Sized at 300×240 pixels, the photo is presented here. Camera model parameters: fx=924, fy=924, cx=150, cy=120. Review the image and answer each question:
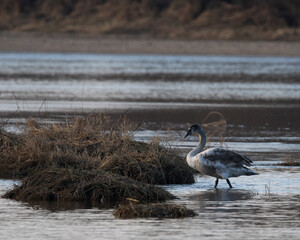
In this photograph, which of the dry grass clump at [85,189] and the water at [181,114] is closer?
the water at [181,114]

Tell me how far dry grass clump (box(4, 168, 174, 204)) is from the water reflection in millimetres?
429

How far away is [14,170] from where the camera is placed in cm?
1330

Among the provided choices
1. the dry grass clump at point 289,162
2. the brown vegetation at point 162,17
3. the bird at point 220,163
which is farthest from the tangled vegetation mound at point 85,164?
the brown vegetation at point 162,17

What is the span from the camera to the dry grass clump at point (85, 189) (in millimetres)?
11328

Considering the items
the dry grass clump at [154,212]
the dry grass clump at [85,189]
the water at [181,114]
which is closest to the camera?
the water at [181,114]

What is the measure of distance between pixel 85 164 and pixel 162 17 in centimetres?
5605

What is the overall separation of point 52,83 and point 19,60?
1851 centimetres

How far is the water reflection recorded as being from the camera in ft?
38.0

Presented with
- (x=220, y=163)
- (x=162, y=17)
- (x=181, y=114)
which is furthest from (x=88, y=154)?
(x=162, y=17)

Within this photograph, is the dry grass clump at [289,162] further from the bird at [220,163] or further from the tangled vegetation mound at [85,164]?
the bird at [220,163]

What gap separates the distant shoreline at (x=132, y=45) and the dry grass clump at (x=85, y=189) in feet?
150

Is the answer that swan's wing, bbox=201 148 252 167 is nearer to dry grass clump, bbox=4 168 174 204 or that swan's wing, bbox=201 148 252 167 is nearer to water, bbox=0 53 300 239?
water, bbox=0 53 300 239

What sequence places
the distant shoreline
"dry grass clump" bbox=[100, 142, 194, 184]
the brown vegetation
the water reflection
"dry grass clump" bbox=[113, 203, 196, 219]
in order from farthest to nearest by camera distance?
1. the brown vegetation
2. the distant shoreline
3. "dry grass clump" bbox=[100, 142, 194, 184]
4. the water reflection
5. "dry grass clump" bbox=[113, 203, 196, 219]

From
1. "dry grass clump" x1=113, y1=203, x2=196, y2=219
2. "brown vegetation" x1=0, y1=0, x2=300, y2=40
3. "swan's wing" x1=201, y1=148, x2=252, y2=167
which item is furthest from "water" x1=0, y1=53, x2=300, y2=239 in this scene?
"brown vegetation" x1=0, y1=0, x2=300, y2=40
